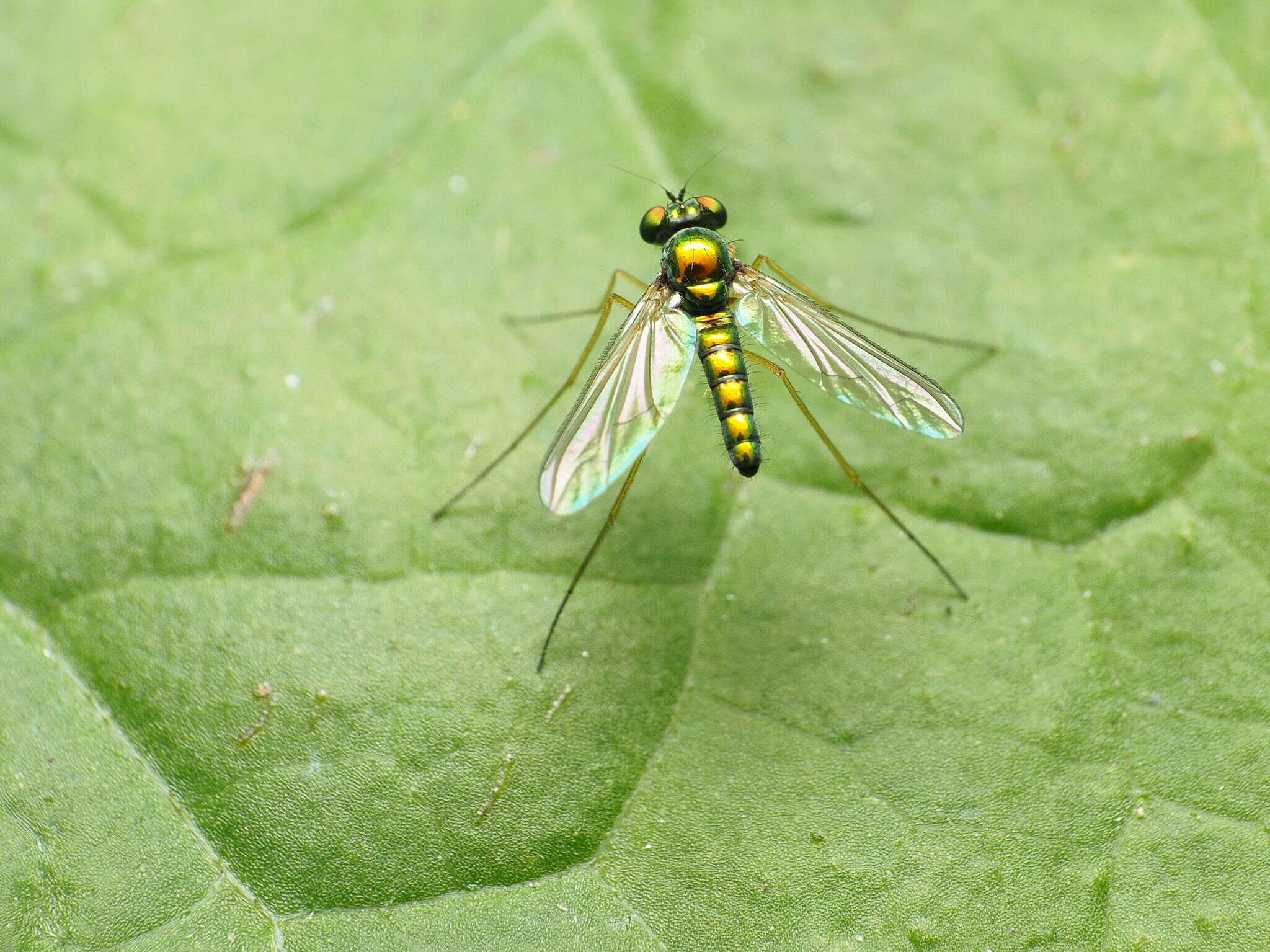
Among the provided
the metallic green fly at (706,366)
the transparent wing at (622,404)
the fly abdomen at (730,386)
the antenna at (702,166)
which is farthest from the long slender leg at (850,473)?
the antenna at (702,166)

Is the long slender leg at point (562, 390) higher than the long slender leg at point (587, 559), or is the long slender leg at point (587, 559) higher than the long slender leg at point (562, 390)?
the long slender leg at point (562, 390)

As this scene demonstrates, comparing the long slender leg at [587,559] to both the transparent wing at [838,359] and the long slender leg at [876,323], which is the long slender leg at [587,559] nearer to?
the transparent wing at [838,359]

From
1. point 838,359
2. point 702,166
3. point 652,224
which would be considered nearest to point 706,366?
point 838,359

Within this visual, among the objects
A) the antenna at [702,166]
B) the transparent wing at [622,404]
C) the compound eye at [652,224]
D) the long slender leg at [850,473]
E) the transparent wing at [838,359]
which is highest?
the compound eye at [652,224]

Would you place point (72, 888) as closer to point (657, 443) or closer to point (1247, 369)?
point (657, 443)

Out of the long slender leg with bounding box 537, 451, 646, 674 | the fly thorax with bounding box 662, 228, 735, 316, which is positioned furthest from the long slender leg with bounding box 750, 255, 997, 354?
the long slender leg with bounding box 537, 451, 646, 674

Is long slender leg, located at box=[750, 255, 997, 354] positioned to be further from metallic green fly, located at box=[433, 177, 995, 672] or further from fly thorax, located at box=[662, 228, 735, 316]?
fly thorax, located at box=[662, 228, 735, 316]

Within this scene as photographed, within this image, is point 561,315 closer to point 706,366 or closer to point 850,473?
point 706,366
